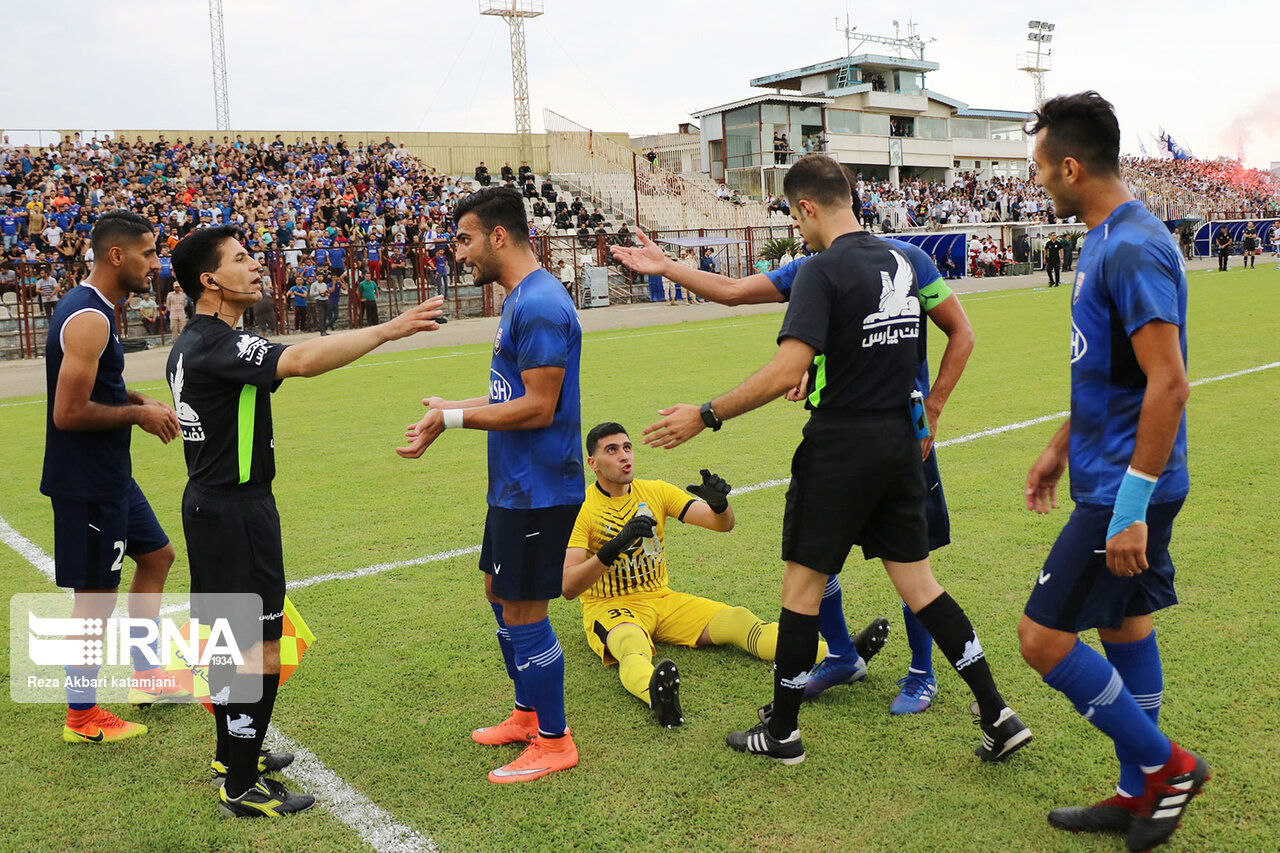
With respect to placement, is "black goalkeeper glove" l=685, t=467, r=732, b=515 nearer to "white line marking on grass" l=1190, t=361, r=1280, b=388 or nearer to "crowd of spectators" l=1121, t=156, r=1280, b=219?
"white line marking on grass" l=1190, t=361, r=1280, b=388

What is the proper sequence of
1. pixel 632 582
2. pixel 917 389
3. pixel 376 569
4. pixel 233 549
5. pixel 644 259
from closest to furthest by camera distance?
1. pixel 233 549
2. pixel 917 389
3. pixel 644 259
4. pixel 632 582
5. pixel 376 569

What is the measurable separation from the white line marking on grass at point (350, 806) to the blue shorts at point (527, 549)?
0.92 metres

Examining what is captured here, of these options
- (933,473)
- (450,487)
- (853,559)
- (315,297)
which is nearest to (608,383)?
(450,487)

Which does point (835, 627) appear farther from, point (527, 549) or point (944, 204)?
point (944, 204)

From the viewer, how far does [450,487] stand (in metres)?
8.88

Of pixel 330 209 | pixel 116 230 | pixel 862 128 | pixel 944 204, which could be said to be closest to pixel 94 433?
pixel 116 230

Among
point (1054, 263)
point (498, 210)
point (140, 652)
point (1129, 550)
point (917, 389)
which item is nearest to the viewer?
point (1129, 550)

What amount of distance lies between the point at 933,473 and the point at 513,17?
62.3 metres

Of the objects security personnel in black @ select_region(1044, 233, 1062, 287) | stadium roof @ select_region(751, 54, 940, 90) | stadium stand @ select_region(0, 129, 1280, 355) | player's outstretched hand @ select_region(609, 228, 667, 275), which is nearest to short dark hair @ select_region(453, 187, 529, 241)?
player's outstretched hand @ select_region(609, 228, 667, 275)

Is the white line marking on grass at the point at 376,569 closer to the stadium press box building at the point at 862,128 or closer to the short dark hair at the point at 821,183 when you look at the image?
the short dark hair at the point at 821,183

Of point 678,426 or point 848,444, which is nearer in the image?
A: point 678,426

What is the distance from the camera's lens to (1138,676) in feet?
10.9

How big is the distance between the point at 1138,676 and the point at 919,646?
1.06m

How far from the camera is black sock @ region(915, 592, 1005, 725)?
12.2 feet
